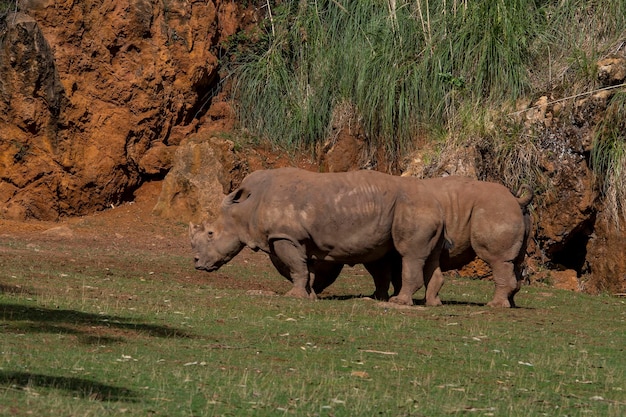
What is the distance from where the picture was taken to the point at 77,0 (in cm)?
2725

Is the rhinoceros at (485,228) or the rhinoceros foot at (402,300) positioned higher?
the rhinoceros at (485,228)

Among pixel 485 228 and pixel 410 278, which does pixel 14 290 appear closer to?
pixel 410 278

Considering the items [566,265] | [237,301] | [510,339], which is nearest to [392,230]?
[237,301]

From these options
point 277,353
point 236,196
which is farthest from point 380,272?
point 277,353

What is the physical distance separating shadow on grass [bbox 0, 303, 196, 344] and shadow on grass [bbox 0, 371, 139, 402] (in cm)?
187

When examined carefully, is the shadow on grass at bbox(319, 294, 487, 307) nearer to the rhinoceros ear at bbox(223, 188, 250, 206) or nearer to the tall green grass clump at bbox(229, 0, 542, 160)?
the rhinoceros ear at bbox(223, 188, 250, 206)

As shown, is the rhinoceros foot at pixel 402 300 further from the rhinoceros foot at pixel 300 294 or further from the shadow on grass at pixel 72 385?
the shadow on grass at pixel 72 385

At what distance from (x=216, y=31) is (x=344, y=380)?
20.2 m

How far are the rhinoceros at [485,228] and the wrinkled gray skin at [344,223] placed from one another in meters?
0.20

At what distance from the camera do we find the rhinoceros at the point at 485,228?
16016mm

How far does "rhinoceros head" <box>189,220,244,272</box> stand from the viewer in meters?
16.7

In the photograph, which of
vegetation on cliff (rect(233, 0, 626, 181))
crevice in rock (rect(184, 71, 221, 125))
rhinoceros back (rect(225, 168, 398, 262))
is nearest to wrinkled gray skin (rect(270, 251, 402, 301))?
rhinoceros back (rect(225, 168, 398, 262))

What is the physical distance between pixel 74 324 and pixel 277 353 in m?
2.14

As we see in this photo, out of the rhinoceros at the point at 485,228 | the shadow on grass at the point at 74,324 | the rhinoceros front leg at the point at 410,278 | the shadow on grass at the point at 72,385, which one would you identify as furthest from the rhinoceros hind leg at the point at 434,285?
the shadow on grass at the point at 72,385
